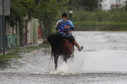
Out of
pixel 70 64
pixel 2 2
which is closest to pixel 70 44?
pixel 70 64

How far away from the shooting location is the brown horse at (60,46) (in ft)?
46.9

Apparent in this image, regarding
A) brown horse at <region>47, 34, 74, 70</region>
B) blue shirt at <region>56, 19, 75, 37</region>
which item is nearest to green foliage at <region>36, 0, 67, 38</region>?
blue shirt at <region>56, 19, 75, 37</region>

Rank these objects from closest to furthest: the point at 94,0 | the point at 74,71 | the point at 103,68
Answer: the point at 74,71, the point at 103,68, the point at 94,0

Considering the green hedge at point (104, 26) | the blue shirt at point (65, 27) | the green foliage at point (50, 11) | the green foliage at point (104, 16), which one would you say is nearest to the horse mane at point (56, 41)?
the blue shirt at point (65, 27)

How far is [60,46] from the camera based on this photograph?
14.4m

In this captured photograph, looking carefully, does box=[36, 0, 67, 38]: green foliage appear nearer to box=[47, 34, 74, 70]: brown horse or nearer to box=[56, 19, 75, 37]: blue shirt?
box=[56, 19, 75, 37]: blue shirt

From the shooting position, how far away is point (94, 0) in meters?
131

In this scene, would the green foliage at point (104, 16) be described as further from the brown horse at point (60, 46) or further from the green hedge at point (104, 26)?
the brown horse at point (60, 46)

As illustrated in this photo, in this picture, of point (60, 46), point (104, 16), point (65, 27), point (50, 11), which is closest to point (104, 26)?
point (104, 16)

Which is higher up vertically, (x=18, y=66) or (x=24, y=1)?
(x=24, y=1)

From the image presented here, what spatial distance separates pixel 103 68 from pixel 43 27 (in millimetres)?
19290

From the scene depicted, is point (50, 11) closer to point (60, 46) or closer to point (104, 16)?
point (60, 46)

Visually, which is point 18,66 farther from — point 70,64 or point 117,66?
point 117,66

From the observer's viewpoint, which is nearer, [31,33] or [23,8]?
[23,8]
